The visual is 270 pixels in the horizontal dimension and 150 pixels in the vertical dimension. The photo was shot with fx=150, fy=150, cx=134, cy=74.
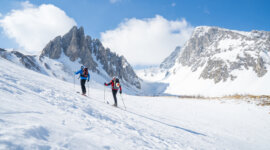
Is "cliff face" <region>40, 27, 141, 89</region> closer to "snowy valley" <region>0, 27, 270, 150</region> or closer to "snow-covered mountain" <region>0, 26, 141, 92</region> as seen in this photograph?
"snow-covered mountain" <region>0, 26, 141, 92</region>

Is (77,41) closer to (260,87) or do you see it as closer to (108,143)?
(108,143)

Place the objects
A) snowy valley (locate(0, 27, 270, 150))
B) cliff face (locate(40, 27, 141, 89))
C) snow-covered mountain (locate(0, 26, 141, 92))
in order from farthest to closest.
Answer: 1. cliff face (locate(40, 27, 141, 89))
2. snow-covered mountain (locate(0, 26, 141, 92))
3. snowy valley (locate(0, 27, 270, 150))

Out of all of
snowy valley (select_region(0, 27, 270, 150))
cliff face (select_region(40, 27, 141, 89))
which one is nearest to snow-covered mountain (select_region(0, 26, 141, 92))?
cliff face (select_region(40, 27, 141, 89))

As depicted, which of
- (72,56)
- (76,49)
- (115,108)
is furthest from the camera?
(76,49)

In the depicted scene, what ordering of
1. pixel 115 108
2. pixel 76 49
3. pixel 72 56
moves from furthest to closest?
pixel 76 49, pixel 72 56, pixel 115 108

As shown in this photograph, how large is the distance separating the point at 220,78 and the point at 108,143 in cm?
17275

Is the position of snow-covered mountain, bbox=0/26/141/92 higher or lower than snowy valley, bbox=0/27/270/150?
higher

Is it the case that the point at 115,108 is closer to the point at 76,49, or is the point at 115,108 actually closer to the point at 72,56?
the point at 72,56

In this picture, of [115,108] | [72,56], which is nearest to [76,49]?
[72,56]

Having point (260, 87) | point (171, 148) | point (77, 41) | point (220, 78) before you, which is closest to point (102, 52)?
point (77, 41)

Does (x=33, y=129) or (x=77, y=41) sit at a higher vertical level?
(x=77, y=41)

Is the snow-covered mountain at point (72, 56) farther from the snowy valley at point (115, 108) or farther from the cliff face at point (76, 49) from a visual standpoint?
the snowy valley at point (115, 108)

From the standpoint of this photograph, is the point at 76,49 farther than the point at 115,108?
Yes

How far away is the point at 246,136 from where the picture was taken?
33.3 feet
